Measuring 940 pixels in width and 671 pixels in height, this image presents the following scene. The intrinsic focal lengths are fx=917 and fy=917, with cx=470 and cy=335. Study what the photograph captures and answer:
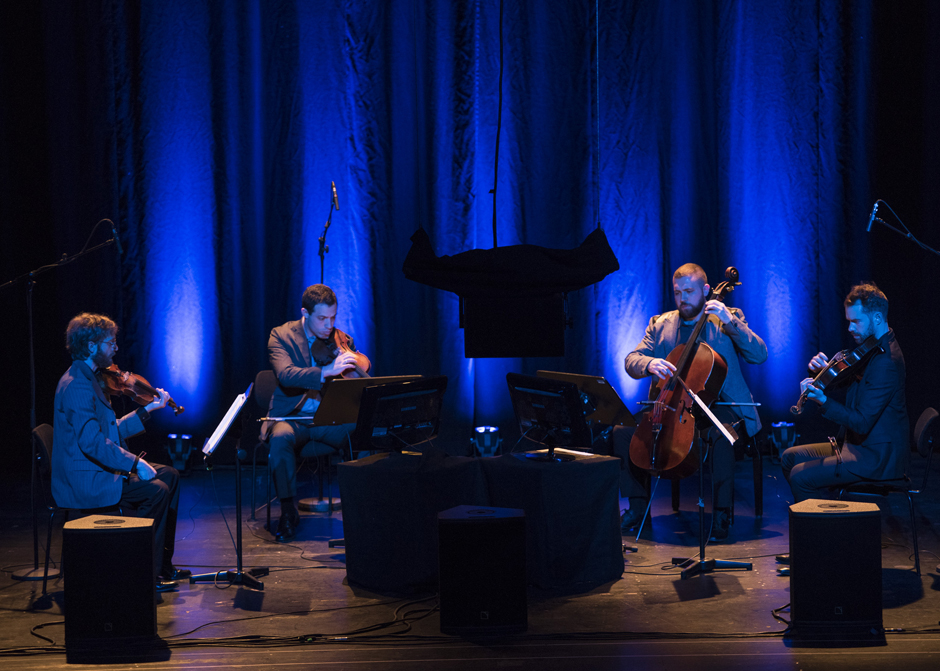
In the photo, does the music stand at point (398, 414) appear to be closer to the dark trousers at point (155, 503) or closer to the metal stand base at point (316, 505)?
the dark trousers at point (155, 503)

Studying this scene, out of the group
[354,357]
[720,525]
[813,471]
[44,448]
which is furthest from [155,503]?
[813,471]

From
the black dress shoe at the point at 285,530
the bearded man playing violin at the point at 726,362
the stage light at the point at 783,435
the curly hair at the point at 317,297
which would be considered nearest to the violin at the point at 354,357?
the curly hair at the point at 317,297

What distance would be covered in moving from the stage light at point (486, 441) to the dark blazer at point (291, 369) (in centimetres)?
161

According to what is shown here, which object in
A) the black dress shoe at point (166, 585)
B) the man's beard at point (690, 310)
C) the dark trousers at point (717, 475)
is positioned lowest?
the black dress shoe at point (166, 585)

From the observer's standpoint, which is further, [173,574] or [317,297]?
[317,297]

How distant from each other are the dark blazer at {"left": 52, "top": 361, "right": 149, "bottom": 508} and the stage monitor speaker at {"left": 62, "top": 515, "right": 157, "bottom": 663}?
0.67 m

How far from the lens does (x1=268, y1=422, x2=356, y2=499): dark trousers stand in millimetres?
5137

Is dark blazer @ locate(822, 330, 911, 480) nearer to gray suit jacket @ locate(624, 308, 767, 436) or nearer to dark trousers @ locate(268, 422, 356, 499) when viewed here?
gray suit jacket @ locate(624, 308, 767, 436)

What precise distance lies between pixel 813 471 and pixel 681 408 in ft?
2.24

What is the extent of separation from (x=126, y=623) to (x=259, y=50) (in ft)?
15.9

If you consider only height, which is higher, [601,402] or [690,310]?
[690,310]

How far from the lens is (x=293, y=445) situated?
5293 millimetres

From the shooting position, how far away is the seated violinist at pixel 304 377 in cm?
518

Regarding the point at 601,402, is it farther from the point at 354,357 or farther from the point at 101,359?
the point at 101,359
